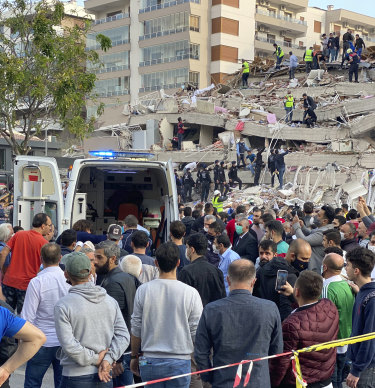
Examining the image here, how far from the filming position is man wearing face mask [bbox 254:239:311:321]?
553 centimetres

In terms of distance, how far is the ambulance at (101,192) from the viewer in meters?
9.95

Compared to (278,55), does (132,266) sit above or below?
below

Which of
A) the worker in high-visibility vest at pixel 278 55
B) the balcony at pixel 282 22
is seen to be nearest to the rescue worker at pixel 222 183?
the worker in high-visibility vest at pixel 278 55

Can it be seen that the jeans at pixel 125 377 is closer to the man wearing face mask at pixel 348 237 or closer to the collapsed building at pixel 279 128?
the man wearing face mask at pixel 348 237

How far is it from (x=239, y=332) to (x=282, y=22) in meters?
60.5

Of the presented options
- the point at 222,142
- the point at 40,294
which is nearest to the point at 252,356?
the point at 40,294

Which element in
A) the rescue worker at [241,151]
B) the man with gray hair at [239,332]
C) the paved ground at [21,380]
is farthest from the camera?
the rescue worker at [241,151]

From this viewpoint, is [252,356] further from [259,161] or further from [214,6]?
[214,6]

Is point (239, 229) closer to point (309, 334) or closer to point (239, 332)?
point (309, 334)

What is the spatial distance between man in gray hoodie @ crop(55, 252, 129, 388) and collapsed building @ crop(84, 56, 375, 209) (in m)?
17.9

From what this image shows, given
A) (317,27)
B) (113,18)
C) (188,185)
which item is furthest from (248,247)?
(317,27)

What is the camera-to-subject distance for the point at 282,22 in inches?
2421

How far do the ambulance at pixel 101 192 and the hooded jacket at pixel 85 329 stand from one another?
211 inches

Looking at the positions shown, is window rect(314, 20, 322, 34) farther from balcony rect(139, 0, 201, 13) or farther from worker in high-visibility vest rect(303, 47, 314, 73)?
worker in high-visibility vest rect(303, 47, 314, 73)
